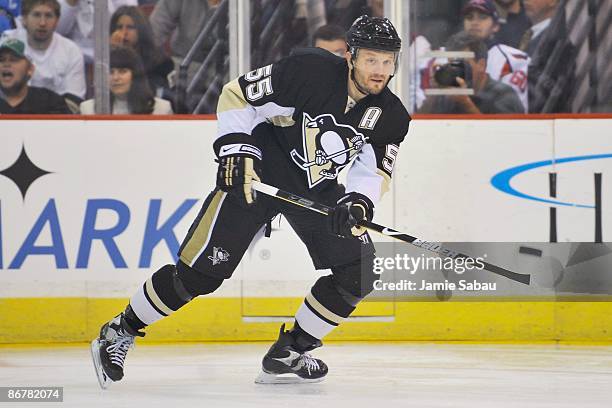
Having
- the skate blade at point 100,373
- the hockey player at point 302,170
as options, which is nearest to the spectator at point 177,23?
the hockey player at point 302,170

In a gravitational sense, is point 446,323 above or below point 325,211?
below

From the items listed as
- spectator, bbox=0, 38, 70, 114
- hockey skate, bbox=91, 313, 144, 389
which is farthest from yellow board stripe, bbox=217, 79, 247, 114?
spectator, bbox=0, 38, 70, 114

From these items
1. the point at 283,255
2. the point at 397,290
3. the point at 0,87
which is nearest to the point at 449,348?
the point at 397,290

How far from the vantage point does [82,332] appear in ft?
15.6

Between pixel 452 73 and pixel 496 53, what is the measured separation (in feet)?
0.74

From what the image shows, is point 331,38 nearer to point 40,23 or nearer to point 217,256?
point 40,23

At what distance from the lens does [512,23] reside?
5234 mm

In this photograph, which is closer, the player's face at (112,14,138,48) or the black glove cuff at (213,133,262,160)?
the black glove cuff at (213,133,262,160)

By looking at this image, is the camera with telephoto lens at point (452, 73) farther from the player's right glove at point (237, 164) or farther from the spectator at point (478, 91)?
the player's right glove at point (237, 164)

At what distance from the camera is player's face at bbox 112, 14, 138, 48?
5188 mm

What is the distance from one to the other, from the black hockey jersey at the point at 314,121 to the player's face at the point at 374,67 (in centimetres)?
11

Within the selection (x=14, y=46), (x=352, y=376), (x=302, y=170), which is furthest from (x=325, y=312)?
(x=14, y=46)

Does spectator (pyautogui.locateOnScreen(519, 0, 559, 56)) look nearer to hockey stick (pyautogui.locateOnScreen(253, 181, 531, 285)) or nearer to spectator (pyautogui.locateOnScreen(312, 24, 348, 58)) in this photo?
spectator (pyautogui.locateOnScreen(312, 24, 348, 58))

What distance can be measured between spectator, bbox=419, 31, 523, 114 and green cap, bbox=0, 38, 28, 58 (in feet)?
6.14
